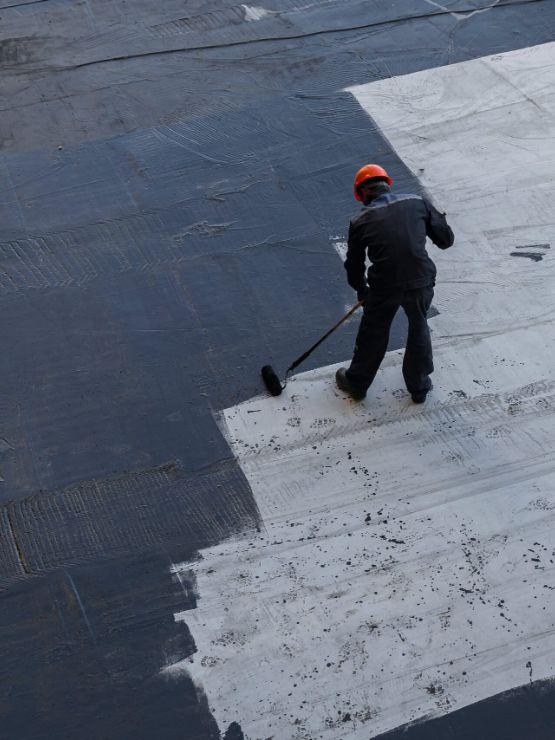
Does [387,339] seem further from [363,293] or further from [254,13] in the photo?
[254,13]

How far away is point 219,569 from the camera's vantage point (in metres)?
3.59

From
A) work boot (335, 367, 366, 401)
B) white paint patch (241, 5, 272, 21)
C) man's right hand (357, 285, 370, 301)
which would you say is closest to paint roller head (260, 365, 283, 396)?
work boot (335, 367, 366, 401)

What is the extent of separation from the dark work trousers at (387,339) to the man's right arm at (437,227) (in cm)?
22

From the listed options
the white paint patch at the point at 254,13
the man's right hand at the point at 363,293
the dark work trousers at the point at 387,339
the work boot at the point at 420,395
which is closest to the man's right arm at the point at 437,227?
the dark work trousers at the point at 387,339

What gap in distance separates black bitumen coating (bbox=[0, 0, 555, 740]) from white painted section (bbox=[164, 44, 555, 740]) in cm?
13

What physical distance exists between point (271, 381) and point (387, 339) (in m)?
0.59

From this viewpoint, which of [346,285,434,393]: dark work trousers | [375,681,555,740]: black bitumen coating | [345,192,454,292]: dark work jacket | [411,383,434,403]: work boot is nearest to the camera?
[375,681,555,740]: black bitumen coating

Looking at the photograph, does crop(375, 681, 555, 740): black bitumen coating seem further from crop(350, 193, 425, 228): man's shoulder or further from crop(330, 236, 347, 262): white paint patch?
crop(330, 236, 347, 262): white paint patch

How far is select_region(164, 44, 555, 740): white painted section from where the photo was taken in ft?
10.8

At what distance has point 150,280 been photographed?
4660 millimetres

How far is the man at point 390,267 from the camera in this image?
3.78 meters

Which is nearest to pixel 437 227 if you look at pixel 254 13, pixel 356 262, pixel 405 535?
pixel 356 262

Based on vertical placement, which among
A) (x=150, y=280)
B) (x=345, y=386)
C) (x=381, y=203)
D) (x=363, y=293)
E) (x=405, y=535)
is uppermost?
(x=381, y=203)

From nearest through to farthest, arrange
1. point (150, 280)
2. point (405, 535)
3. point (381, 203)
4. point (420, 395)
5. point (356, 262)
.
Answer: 1. point (405, 535)
2. point (381, 203)
3. point (356, 262)
4. point (420, 395)
5. point (150, 280)
